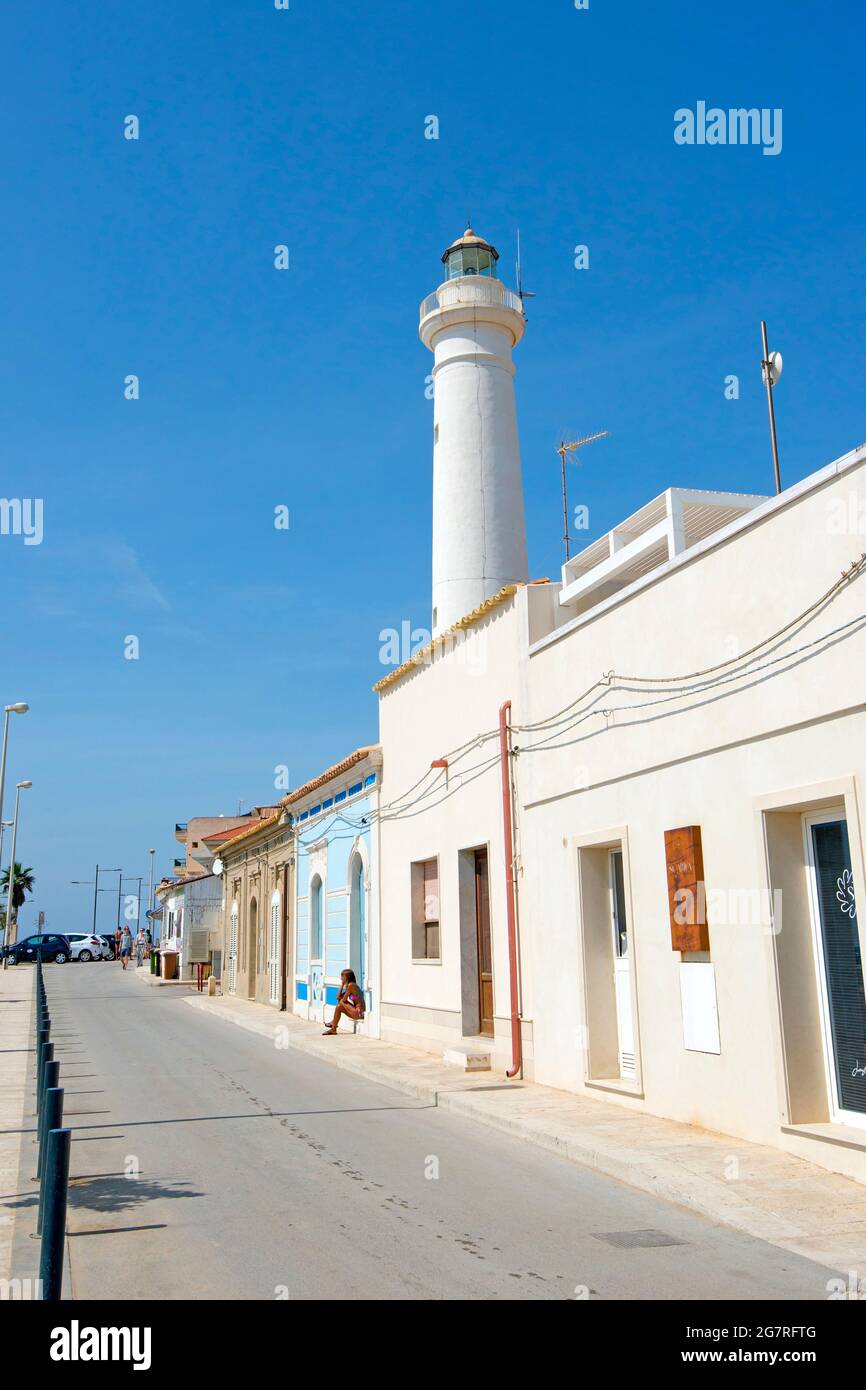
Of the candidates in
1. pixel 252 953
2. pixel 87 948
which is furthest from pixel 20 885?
pixel 252 953

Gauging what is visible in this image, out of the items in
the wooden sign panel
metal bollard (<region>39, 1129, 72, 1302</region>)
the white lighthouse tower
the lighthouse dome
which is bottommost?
metal bollard (<region>39, 1129, 72, 1302</region>)

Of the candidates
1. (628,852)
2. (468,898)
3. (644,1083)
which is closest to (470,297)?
(468,898)

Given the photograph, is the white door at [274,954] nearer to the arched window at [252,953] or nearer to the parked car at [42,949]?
the arched window at [252,953]

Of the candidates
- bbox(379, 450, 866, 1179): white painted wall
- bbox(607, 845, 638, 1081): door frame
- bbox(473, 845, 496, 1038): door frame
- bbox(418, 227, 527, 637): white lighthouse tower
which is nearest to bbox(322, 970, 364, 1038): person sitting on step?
bbox(473, 845, 496, 1038): door frame

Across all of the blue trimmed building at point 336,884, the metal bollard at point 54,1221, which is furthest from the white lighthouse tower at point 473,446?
the metal bollard at point 54,1221

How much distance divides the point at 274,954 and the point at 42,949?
117 ft

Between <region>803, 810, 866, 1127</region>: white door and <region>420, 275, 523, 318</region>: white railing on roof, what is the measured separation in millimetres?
17532

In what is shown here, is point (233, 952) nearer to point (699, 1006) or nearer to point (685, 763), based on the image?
point (699, 1006)

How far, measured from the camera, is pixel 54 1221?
16.3 ft

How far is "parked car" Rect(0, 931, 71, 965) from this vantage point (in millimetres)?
57375

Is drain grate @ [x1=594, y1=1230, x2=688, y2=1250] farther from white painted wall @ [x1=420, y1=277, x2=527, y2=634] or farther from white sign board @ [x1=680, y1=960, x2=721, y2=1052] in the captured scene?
white painted wall @ [x1=420, y1=277, x2=527, y2=634]

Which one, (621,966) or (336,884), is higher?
(336,884)
